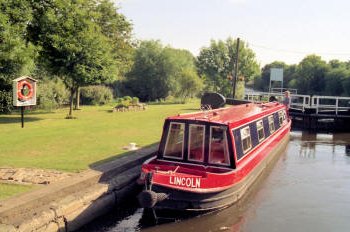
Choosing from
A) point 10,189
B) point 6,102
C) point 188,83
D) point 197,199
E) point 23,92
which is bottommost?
point 197,199

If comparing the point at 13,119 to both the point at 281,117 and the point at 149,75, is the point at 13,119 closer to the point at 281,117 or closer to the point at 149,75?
the point at 281,117

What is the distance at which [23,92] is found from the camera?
15.9m

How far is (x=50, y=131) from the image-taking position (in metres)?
16.0

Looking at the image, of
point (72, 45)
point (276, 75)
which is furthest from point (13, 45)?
point (276, 75)

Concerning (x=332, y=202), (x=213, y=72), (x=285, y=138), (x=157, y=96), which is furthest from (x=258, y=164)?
(x=213, y=72)

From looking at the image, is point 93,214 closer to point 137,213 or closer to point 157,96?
point 137,213

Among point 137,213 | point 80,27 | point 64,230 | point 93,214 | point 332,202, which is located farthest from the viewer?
point 80,27

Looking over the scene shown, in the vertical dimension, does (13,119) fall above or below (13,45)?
below

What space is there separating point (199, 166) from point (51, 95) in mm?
18663

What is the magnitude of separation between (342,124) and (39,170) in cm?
2264

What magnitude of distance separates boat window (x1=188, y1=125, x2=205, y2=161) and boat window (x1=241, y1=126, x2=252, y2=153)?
170 cm

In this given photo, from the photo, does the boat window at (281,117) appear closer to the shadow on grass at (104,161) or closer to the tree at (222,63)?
the shadow on grass at (104,161)

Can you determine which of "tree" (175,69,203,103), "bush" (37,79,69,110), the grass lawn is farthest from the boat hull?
"tree" (175,69,203,103)

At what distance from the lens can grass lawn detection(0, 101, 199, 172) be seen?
36.5 feet
